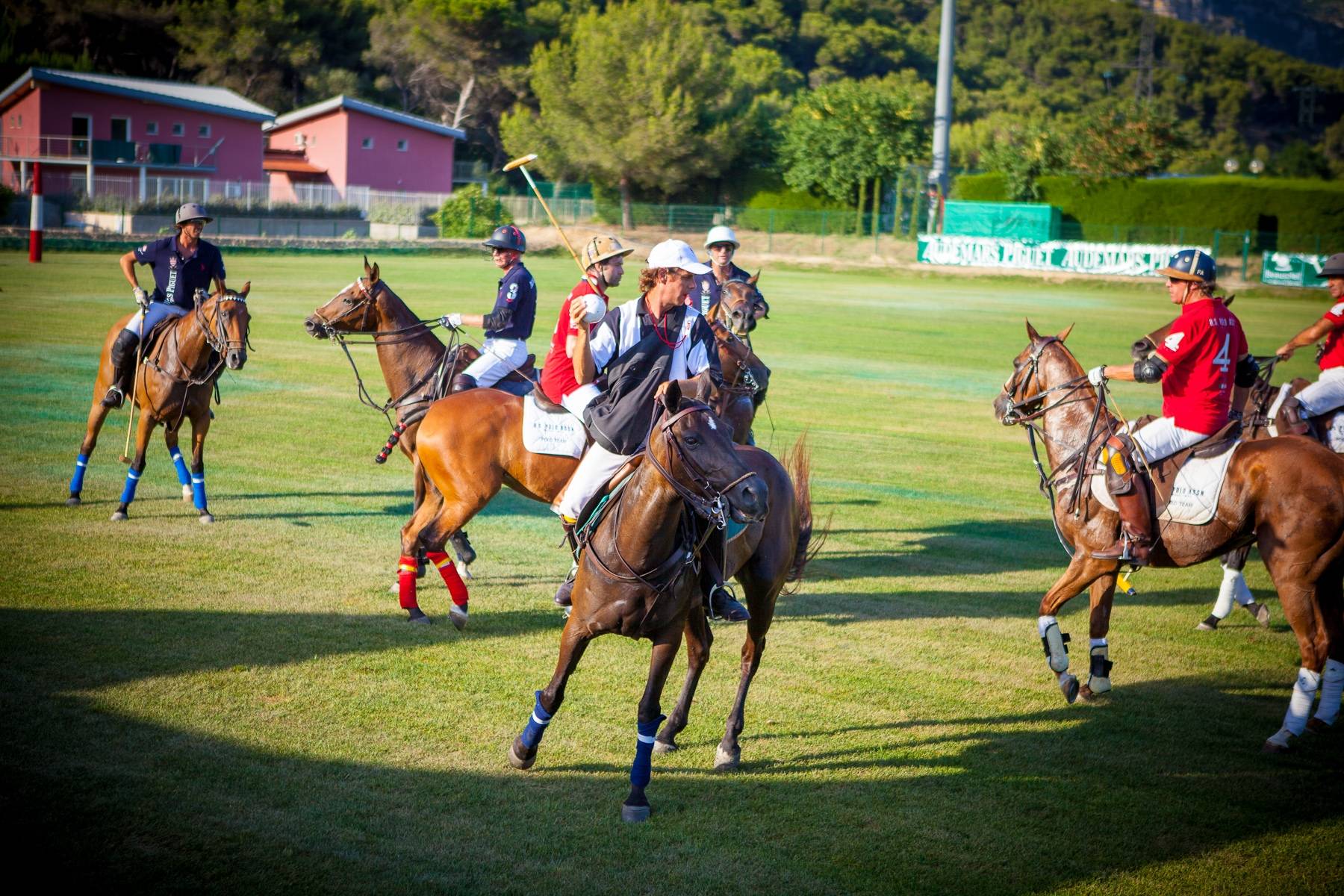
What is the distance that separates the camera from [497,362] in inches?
400

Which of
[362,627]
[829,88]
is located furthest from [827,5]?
[362,627]

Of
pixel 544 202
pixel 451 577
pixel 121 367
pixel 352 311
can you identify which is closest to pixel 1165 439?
pixel 544 202

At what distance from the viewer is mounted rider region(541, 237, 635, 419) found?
24.1ft

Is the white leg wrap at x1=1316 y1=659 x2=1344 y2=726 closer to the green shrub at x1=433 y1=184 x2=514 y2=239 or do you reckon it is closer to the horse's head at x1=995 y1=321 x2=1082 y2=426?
the horse's head at x1=995 y1=321 x2=1082 y2=426

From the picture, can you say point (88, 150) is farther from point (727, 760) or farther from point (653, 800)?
point (653, 800)

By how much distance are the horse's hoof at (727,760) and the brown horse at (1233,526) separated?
264 centimetres

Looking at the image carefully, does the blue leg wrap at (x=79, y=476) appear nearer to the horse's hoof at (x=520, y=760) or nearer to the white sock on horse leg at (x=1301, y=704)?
the horse's hoof at (x=520, y=760)

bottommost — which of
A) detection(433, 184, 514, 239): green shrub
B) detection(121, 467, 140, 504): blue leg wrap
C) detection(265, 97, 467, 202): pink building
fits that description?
detection(121, 467, 140, 504): blue leg wrap

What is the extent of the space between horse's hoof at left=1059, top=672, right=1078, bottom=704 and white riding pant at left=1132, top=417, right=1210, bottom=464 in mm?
1592

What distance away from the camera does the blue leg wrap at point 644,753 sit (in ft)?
19.5

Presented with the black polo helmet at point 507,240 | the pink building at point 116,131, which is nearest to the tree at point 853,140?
the pink building at point 116,131

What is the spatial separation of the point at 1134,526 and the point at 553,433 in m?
4.14

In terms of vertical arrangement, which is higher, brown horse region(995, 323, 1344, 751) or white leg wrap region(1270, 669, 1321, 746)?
brown horse region(995, 323, 1344, 751)

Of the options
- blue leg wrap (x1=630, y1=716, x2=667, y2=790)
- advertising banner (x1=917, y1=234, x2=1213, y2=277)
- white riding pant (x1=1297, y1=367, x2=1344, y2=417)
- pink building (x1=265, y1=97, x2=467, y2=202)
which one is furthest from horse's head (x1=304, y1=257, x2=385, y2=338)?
pink building (x1=265, y1=97, x2=467, y2=202)
